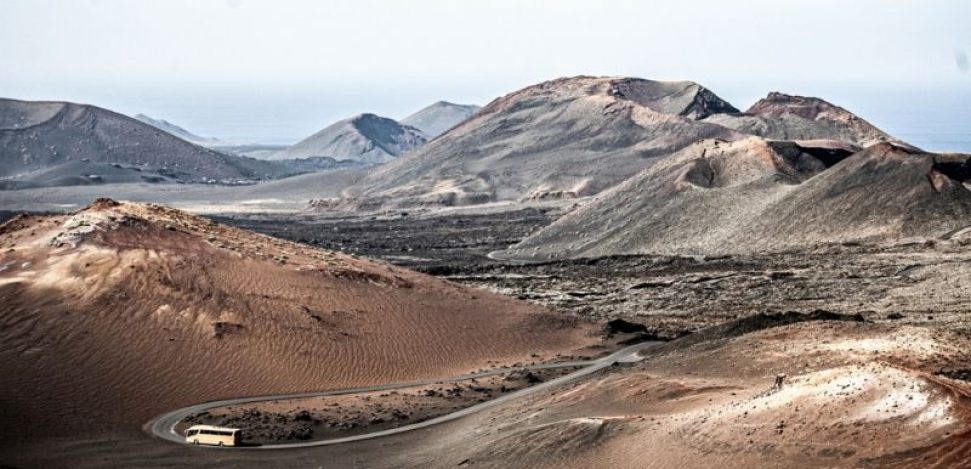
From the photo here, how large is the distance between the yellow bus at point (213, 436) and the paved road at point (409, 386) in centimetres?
27

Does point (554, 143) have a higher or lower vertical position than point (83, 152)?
lower

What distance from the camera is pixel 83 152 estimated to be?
185 m

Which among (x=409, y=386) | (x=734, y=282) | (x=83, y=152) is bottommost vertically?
(x=409, y=386)

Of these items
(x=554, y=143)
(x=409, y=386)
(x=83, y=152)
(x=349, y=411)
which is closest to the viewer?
(x=349, y=411)

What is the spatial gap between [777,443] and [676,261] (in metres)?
48.2

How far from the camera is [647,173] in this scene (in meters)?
93.9

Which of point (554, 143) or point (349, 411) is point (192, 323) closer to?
point (349, 411)

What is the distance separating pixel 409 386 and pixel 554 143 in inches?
4361

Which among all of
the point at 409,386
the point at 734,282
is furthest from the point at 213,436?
the point at 734,282

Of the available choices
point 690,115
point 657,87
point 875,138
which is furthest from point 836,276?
point 657,87

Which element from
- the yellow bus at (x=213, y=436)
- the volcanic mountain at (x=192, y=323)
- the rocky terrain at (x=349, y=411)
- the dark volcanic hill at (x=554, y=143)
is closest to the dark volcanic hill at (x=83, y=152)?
the dark volcanic hill at (x=554, y=143)

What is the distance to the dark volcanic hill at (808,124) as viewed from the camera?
450 ft

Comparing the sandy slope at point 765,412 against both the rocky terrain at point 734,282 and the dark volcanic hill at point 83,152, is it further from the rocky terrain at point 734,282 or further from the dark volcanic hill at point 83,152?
the dark volcanic hill at point 83,152

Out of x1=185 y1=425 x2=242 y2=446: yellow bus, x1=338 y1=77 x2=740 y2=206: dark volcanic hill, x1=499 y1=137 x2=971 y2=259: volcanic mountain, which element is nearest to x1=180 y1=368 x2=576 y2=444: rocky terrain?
x1=185 y1=425 x2=242 y2=446: yellow bus
